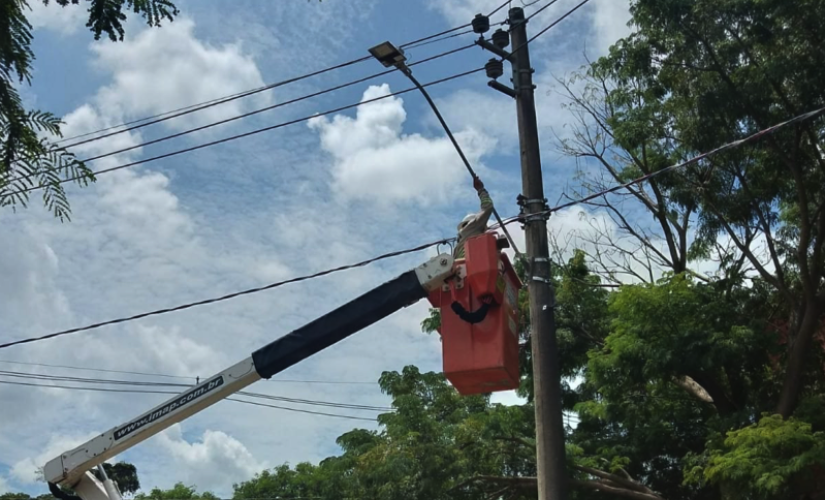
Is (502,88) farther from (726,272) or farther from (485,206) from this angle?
(726,272)

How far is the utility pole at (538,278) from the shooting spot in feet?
32.9

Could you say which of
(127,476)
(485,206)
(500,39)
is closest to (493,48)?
(500,39)

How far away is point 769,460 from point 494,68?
710 centimetres

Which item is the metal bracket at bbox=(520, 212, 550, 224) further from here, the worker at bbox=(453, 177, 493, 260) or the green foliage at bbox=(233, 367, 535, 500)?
the green foliage at bbox=(233, 367, 535, 500)

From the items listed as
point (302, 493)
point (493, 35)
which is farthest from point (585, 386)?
point (302, 493)

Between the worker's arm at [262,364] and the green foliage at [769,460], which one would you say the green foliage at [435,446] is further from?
the worker's arm at [262,364]

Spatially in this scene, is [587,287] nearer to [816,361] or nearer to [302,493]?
[816,361]

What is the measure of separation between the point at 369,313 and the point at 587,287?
1049cm

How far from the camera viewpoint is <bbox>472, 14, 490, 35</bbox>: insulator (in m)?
12.0

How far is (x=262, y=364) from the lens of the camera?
1041 centimetres

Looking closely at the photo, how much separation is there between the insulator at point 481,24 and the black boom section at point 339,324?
3839 mm

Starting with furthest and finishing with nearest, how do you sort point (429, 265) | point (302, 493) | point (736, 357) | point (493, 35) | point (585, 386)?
point (302, 493) < point (585, 386) < point (736, 357) < point (493, 35) < point (429, 265)

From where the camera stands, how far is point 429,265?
31.7 feet

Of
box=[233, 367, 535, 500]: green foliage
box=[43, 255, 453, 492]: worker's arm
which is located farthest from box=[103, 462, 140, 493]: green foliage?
box=[43, 255, 453, 492]: worker's arm
